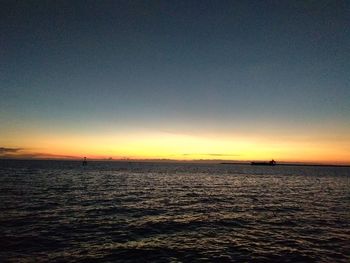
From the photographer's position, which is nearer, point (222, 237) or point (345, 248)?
point (345, 248)

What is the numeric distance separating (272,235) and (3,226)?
20.6 m

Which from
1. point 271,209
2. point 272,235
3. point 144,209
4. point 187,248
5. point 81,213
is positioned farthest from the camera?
point 271,209

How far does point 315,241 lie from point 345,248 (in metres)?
2.13

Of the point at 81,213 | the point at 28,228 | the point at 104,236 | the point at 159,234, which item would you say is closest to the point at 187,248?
the point at 159,234

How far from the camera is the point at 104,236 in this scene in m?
20.5

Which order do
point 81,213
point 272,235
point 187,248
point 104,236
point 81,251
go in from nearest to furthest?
point 81,251, point 187,248, point 104,236, point 272,235, point 81,213

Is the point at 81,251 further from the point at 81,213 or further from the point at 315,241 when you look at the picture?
the point at 315,241

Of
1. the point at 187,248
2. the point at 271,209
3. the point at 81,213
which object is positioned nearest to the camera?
the point at 187,248

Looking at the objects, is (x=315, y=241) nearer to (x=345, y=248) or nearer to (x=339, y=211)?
(x=345, y=248)

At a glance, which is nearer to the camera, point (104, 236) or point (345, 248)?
point (345, 248)

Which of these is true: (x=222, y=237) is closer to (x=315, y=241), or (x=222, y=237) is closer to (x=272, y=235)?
(x=272, y=235)

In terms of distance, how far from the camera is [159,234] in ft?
70.5

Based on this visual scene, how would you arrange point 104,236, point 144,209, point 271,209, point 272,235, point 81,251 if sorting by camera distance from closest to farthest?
point 81,251, point 104,236, point 272,235, point 144,209, point 271,209

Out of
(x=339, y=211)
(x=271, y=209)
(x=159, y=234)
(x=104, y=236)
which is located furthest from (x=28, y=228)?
(x=339, y=211)
